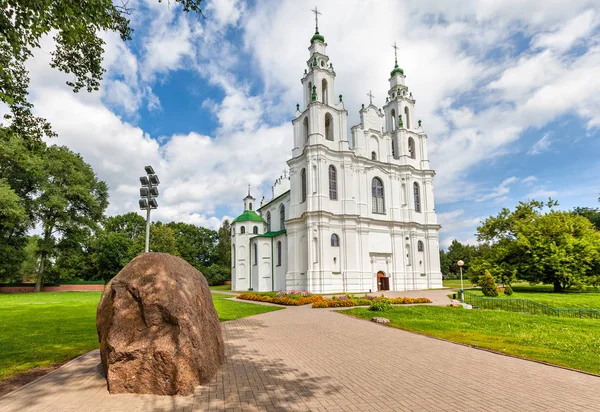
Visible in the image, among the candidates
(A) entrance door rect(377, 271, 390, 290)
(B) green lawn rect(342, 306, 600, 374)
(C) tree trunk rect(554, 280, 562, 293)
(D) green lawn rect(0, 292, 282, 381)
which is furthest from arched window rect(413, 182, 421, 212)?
Answer: (D) green lawn rect(0, 292, 282, 381)

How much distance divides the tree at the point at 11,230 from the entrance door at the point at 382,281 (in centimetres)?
A: 3456

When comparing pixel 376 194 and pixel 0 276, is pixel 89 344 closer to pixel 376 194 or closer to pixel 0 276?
pixel 376 194

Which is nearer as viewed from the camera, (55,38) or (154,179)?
(55,38)

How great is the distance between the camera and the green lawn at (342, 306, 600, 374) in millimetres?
7961

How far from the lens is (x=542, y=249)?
2983cm

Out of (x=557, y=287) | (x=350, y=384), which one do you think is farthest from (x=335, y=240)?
(x=350, y=384)

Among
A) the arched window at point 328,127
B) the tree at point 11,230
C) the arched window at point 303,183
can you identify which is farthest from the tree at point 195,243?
the arched window at point 328,127

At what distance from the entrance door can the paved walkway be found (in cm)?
2871

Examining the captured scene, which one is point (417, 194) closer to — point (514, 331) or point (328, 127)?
point (328, 127)

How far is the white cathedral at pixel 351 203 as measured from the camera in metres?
34.6

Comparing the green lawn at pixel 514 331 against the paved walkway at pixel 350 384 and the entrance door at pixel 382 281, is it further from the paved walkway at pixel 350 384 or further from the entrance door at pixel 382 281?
the entrance door at pixel 382 281

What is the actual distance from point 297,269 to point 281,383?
28860 millimetres

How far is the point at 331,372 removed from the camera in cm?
664

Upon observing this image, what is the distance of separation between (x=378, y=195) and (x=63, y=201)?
34471 mm
